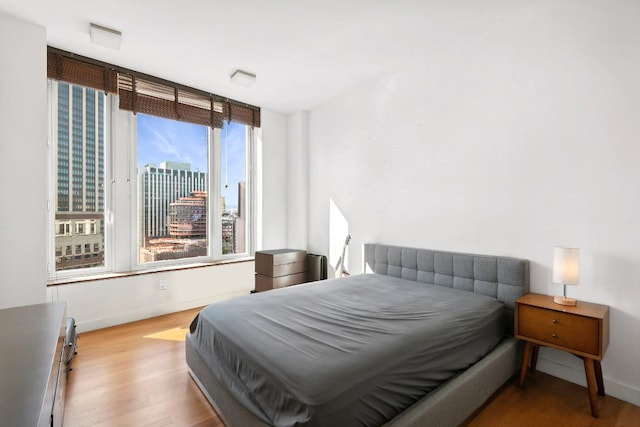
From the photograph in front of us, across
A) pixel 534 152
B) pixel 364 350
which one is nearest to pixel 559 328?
pixel 534 152

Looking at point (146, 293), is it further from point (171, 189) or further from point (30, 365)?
point (30, 365)

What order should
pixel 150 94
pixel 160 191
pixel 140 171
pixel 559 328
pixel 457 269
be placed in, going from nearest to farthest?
pixel 559 328 → pixel 457 269 → pixel 150 94 → pixel 140 171 → pixel 160 191

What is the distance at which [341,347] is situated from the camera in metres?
1.54

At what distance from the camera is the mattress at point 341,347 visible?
4.26 feet

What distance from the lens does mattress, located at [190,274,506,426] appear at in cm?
130

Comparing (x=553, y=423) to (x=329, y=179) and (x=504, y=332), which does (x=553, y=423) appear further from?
(x=329, y=179)

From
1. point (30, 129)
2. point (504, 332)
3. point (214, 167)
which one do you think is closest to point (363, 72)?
point (214, 167)

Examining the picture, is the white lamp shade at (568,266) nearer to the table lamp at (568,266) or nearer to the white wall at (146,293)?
the table lamp at (568,266)

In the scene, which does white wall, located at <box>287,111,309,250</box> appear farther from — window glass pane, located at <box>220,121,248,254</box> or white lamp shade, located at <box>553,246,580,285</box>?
white lamp shade, located at <box>553,246,580,285</box>

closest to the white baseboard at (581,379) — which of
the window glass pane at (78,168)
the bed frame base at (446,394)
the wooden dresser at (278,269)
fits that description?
the bed frame base at (446,394)

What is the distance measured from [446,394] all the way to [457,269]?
137cm

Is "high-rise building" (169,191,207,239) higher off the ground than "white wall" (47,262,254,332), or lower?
higher

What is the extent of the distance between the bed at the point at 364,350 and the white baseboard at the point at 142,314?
155 cm

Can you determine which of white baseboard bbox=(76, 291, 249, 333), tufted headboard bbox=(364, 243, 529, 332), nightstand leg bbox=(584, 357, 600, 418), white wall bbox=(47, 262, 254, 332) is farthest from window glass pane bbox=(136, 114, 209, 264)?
nightstand leg bbox=(584, 357, 600, 418)
